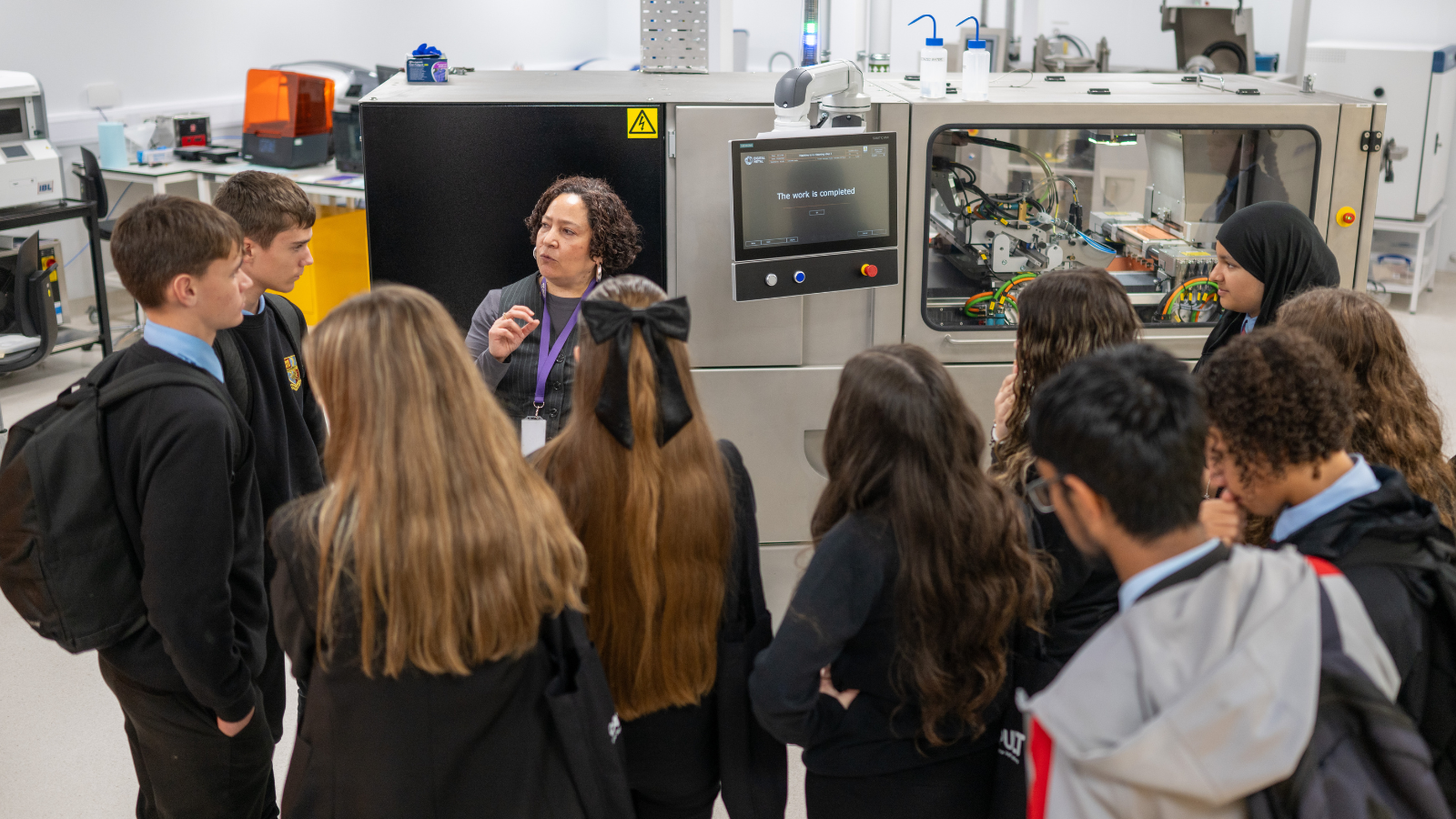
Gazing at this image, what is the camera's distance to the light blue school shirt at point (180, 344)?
1.65 metres

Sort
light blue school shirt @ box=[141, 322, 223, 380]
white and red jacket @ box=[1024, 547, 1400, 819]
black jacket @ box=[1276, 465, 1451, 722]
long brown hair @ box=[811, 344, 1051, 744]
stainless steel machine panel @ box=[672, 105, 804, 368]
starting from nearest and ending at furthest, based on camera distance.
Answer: white and red jacket @ box=[1024, 547, 1400, 819] → black jacket @ box=[1276, 465, 1451, 722] → long brown hair @ box=[811, 344, 1051, 744] → light blue school shirt @ box=[141, 322, 223, 380] → stainless steel machine panel @ box=[672, 105, 804, 368]

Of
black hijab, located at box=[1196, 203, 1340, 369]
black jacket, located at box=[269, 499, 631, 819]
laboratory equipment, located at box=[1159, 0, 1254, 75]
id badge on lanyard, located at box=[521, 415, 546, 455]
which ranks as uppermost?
laboratory equipment, located at box=[1159, 0, 1254, 75]

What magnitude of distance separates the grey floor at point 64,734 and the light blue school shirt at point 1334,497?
0.94 meters

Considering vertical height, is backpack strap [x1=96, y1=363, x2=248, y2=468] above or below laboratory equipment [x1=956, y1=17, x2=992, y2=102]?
below

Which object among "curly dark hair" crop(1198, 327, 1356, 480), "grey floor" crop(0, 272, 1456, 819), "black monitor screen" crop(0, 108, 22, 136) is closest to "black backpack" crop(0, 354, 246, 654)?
"grey floor" crop(0, 272, 1456, 819)

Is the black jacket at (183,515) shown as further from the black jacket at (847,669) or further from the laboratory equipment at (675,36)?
the laboratory equipment at (675,36)

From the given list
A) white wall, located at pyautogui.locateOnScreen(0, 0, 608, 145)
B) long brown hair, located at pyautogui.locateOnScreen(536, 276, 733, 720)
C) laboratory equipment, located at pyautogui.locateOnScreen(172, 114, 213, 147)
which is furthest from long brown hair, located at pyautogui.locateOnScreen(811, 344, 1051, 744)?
white wall, located at pyautogui.locateOnScreen(0, 0, 608, 145)

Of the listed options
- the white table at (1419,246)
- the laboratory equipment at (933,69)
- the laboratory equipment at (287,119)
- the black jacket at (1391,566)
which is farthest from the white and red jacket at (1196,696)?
the white table at (1419,246)

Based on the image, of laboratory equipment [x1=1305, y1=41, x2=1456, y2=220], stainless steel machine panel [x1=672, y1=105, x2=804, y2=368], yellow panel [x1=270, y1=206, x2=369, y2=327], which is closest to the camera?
stainless steel machine panel [x1=672, y1=105, x2=804, y2=368]

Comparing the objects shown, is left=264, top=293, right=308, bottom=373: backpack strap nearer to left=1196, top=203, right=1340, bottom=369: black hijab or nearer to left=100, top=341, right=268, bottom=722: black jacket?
left=100, top=341, right=268, bottom=722: black jacket

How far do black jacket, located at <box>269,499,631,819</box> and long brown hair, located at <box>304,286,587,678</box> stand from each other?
0.04 metres

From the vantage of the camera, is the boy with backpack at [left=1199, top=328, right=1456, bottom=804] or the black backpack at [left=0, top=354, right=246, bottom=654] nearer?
the boy with backpack at [left=1199, top=328, right=1456, bottom=804]

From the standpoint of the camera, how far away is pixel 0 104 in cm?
475

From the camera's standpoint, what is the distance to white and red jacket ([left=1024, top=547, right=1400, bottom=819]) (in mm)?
950
